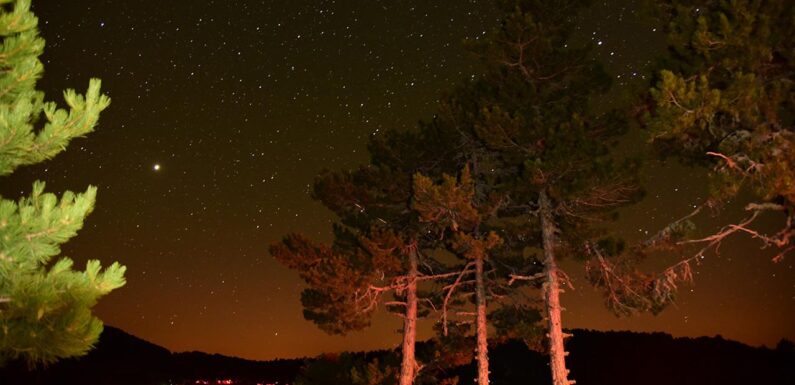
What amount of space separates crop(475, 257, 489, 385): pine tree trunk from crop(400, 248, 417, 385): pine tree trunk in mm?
1697

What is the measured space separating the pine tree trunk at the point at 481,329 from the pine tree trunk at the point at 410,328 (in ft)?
5.57

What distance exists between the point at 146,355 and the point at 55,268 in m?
49.7

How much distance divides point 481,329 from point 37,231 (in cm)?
1244

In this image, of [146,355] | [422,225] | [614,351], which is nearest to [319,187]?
[422,225]

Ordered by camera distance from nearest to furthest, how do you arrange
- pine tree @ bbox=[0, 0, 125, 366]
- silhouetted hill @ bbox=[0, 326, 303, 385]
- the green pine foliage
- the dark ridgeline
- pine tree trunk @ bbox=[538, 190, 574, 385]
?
pine tree @ bbox=[0, 0, 125, 366], the green pine foliage, pine tree trunk @ bbox=[538, 190, 574, 385], the dark ridgeline, silhouetted hill @ bbox=[0, 326, 303, 385]

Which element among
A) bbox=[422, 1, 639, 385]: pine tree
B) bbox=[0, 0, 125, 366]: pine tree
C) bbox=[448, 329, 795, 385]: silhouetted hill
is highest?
bbox=[422, 1, 639, 385]: pine tree

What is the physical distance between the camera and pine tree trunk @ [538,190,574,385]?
12859 mm

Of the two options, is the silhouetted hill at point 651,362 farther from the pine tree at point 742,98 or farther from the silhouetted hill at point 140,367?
the pine tree at point 742,98

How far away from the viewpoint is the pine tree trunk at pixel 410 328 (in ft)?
53.4

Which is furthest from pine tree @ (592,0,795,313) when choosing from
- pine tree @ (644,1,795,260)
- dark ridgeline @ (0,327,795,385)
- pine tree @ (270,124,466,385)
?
dark ridgeline @ (0,327,795,385)

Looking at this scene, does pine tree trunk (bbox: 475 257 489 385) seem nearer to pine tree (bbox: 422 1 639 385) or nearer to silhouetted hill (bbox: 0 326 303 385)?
pine tree (bbox: 422 1 639 385)

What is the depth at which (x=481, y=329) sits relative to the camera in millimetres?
15664

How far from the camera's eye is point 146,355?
49500mm

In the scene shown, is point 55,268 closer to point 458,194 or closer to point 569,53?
point 458,194
